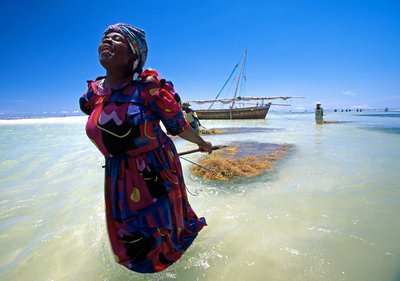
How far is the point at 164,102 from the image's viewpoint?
117cm

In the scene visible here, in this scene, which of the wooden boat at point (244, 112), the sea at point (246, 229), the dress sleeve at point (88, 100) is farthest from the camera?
the wooden boat at point (244, 112)

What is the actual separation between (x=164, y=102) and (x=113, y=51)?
400mm

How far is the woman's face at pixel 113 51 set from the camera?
4.01ft

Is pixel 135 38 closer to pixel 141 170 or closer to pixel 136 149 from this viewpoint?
pixel 136 149

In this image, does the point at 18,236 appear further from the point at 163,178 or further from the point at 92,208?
the point at 163,178

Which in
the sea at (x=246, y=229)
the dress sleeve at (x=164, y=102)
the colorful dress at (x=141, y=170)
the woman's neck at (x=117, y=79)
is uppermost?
the woman's neck at (x=117, y=79)

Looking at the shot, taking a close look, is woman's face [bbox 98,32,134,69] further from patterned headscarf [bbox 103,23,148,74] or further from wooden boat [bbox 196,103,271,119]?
wooden boat [bbox 196,103,271,119]

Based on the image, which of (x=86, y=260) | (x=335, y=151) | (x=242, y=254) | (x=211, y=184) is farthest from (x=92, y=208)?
(x=335, y=151)

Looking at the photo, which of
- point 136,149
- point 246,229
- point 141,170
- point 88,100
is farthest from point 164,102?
point 246,229

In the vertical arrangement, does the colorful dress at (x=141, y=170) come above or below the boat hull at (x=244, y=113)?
below

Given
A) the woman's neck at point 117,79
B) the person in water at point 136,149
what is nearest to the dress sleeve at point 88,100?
the person in water at point 136,149

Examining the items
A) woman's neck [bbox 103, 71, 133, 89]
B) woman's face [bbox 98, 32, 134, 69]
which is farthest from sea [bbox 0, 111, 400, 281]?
woman's face [bbox 98, 32, 134, 69]

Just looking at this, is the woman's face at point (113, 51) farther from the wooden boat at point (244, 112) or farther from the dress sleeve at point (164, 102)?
the wooden boat at point (244, 112)

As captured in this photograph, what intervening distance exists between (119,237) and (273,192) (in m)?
2.98
